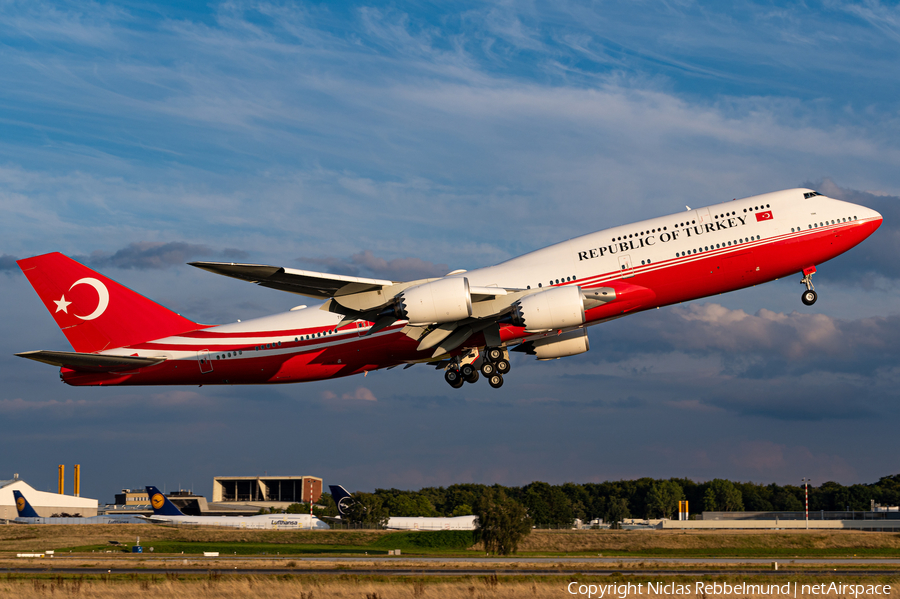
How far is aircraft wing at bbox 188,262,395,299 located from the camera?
32.7m

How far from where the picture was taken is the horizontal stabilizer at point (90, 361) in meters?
41.0

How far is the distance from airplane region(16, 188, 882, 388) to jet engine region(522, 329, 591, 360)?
64 mm

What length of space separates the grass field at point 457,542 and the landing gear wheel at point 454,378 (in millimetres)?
26094

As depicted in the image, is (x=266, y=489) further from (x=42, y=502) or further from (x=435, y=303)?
(x=435, y=303)

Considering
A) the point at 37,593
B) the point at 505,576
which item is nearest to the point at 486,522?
the point at 505,576

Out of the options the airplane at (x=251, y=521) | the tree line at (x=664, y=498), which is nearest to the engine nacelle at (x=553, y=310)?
the airplane at (x=251, y=521)

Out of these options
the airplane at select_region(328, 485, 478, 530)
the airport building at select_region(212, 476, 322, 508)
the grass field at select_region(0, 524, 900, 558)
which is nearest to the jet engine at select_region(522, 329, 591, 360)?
the grass field at select_region(0, 524, 900, 558)

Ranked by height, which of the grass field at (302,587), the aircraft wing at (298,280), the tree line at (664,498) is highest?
the aircraft wing at (298,280)

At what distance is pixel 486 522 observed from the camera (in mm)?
70188

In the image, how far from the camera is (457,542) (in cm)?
7050

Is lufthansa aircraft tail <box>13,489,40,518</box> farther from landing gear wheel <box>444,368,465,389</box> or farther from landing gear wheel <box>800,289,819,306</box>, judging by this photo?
landing gear wheel <box>800,289,819,306</box>

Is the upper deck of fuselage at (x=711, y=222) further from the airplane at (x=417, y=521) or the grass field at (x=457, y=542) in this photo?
the airplane at (x=417, y=521)

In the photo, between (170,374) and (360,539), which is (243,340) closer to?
(170,374)

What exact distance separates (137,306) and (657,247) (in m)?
28.2
